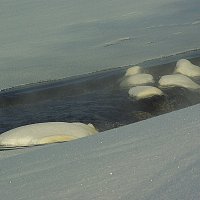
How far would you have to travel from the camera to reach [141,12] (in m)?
5.97

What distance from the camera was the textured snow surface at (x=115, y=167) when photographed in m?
1.56

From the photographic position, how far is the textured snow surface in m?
1.56

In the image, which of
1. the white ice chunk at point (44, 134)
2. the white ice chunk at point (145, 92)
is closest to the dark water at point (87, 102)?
the white ice chunk at point (145, 92)

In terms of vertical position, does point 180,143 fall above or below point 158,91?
below

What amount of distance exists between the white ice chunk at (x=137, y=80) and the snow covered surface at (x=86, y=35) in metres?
0.34

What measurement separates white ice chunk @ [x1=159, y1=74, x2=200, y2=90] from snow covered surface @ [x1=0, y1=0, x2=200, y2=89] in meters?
0.53

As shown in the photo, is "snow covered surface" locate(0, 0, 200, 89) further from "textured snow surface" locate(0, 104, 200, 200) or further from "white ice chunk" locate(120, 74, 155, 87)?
"textured snow surface" locate(0, 104, 200, 200)

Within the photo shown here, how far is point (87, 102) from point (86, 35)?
1.70 m

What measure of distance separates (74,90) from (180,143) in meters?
1.87

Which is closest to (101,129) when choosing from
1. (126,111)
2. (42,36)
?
(126,111)

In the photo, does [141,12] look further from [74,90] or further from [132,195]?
[132,195]

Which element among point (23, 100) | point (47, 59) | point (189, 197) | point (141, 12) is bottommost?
point (189, 197)

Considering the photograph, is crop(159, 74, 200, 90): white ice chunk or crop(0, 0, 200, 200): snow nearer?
crop(0, 0, 200, 200): snow

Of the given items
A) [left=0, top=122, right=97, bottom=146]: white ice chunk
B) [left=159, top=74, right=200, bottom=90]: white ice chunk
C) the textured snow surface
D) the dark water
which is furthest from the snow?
[left=159, top=74, right=200, bottom=90]: white ice chunk
